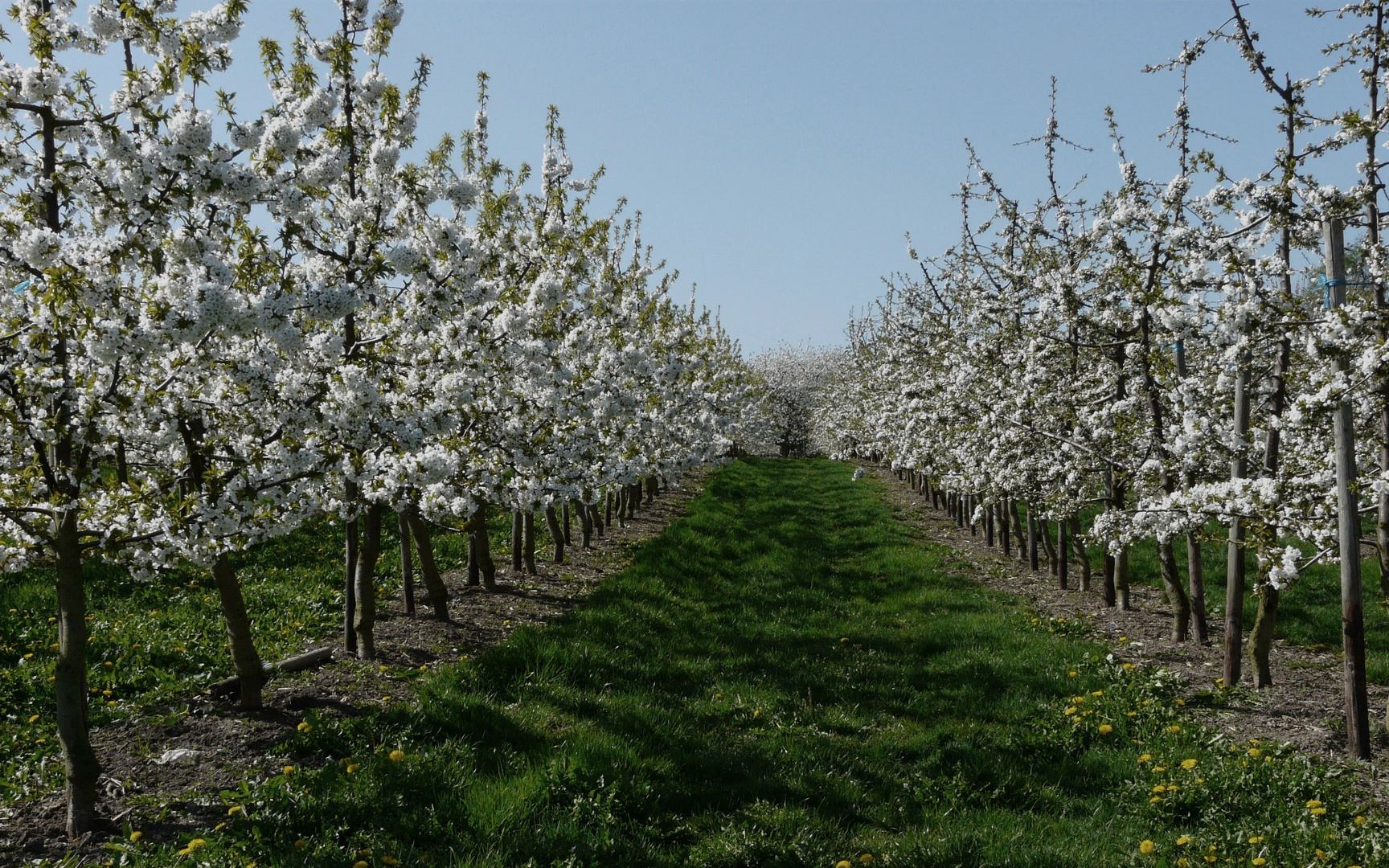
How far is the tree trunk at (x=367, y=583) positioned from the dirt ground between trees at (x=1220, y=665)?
776 centimetres

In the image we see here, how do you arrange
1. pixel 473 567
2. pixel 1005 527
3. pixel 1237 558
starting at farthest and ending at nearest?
pixel 1005 527 → pixel 473 567 → pixel 1237 558

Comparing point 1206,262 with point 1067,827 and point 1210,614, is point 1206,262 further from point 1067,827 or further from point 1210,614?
point 1210,614

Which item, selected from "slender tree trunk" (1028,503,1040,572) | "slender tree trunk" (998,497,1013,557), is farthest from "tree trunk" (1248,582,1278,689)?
"slender tree trunk" (998,497,1013,557)

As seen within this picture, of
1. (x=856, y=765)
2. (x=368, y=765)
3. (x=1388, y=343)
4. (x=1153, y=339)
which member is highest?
(x=1153, y=339)

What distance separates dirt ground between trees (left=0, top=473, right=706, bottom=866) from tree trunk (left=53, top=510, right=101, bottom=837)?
0.19m

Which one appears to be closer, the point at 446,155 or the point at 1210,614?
the point at 446,155

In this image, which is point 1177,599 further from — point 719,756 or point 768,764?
point 719,756

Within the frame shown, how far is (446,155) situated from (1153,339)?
828 cm

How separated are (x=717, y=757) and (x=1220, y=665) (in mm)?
5449

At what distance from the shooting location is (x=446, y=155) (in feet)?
30.9

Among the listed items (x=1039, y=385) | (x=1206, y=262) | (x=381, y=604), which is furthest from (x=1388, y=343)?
(x=381, y=604)

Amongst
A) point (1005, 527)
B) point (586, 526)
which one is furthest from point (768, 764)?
point (1005, 527)

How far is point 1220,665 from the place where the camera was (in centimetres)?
784

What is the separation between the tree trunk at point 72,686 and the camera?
4691 millimetres
